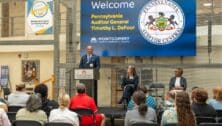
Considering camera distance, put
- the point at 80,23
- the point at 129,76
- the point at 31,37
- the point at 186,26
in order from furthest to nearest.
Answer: the point at 31,37 < the point at 80,23 < the point at 186,26 < the point at 129,76

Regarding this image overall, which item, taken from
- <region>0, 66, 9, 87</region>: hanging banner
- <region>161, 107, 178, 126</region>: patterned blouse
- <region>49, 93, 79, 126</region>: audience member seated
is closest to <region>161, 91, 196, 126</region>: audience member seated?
<region>161, 107, 178, 126</region>: patterned blouse

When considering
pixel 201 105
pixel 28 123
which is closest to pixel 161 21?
pixel 201 105

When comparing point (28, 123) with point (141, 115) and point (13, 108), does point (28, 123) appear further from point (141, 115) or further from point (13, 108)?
point (13, 108)

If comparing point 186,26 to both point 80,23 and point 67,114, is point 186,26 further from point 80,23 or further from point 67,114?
point 67,114

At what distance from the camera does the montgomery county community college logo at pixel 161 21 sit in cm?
1305

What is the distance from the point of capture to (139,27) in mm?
13414

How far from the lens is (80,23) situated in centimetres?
1394

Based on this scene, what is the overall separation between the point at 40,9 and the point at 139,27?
288 cm

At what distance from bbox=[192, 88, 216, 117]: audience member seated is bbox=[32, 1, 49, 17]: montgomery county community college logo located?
7465 mm

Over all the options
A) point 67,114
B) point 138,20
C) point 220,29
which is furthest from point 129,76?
point 67,114

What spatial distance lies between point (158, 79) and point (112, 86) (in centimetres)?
155

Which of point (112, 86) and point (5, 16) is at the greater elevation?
point (5, 16)

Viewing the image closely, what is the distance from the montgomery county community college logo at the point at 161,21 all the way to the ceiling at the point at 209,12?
637 millimetres

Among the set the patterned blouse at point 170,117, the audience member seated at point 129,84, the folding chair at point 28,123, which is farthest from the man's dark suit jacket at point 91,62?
the patterned blouse at point 170,117
